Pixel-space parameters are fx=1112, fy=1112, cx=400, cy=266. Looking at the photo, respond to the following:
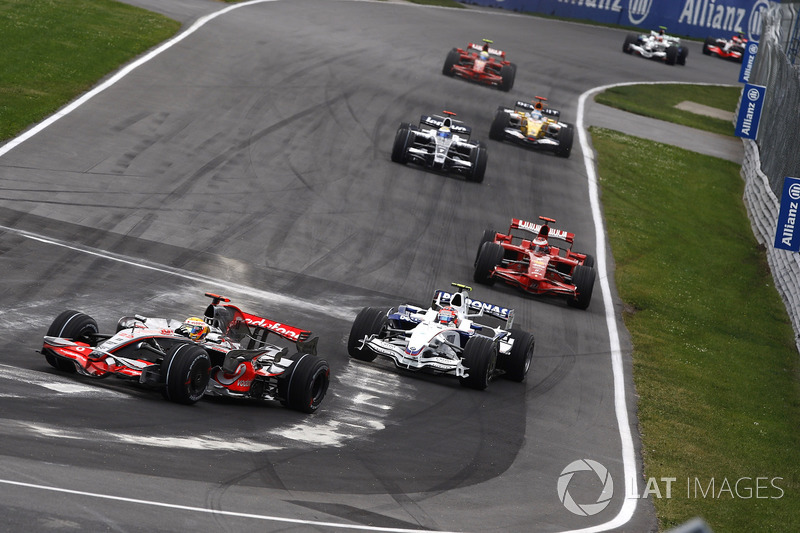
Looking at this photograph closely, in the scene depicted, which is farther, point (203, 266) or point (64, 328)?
point (203, 266)

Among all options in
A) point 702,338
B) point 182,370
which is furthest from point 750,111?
point 182,370

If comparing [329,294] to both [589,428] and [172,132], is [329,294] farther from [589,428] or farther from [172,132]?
[172,132]

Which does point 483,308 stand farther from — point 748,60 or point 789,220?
point 748,60

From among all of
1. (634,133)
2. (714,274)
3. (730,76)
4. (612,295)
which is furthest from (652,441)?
(730,76)

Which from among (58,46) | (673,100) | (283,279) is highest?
(673,100)

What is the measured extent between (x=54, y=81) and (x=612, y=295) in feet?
59.5

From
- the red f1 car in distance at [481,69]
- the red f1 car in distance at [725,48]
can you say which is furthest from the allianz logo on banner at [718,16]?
the red f1 car in distance at [481,69]

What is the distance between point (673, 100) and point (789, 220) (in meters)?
30.5

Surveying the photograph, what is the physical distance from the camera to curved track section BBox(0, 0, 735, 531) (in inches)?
500

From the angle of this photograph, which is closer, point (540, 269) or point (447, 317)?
point (447, 317)

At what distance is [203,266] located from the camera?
2294 centimetres

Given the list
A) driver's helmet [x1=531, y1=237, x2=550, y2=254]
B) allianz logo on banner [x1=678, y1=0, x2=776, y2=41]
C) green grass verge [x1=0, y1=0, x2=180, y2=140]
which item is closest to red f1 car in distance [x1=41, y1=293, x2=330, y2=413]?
driver's helmet [x1=531, y1=237, x2=550, y2=254]

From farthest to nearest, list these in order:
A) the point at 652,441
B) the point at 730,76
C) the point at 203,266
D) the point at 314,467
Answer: the point at 730,76, the point at 203,266, the point at 652,441, the point at 314,467

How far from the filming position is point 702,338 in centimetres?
2534
